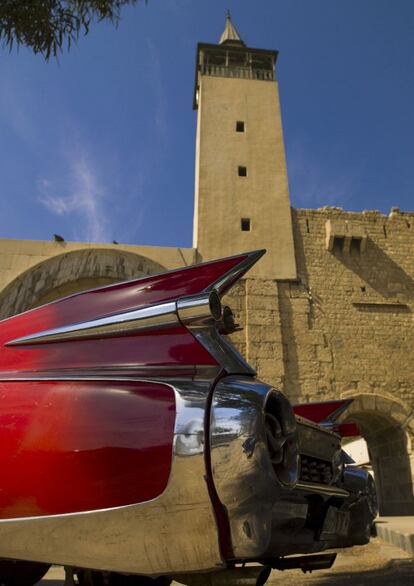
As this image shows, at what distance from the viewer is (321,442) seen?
170 centimetres

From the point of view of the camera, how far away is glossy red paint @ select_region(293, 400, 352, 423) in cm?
243

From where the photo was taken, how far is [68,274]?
10453 millimetres

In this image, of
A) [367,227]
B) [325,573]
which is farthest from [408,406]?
[325,573]

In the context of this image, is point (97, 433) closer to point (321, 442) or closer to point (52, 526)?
point (52, 526)

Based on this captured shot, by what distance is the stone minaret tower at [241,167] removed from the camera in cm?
1160

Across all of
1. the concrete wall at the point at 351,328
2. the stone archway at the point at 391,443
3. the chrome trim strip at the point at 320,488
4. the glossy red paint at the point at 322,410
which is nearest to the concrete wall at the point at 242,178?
the concrete wall at the point at 351,328

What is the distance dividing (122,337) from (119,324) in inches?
1.8

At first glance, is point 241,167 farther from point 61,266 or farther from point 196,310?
point 196,310

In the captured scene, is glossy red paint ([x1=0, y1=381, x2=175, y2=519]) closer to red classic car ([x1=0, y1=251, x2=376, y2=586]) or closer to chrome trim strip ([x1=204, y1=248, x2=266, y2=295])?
A: red classic car ([x1=0, y1=251, x2=376, y2=586])

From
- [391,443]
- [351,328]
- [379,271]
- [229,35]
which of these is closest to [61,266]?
[351,328]

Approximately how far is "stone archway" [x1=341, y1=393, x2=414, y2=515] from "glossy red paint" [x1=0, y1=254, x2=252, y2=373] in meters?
9.57

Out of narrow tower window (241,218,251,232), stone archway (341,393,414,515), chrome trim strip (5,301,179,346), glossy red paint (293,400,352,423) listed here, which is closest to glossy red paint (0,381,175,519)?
chrome trim strip (5,301,179,346)

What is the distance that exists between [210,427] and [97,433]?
35cm

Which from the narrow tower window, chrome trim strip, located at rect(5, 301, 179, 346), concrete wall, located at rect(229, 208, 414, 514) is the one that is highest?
the narrow tower window
